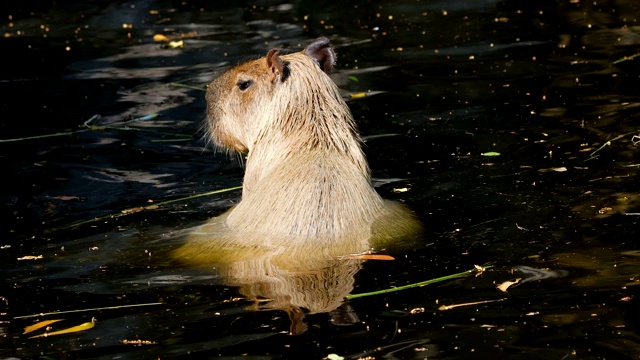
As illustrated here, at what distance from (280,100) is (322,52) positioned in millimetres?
396

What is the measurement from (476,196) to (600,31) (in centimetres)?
432

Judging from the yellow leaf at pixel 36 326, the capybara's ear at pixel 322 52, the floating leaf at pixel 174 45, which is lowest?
the yellow leaf at pixel 36 326

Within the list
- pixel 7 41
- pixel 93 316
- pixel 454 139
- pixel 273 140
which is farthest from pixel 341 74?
pixel 93 316

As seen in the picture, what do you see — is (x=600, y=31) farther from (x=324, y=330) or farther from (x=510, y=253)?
(x=324, y=330)

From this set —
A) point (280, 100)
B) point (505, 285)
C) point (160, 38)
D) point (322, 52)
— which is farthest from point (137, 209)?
point (160, 38)

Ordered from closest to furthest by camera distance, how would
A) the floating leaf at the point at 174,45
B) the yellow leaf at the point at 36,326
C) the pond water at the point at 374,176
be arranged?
the pond water at the point at 374,176 < the yellow leaf at the point at 36,326 < the floating leaf at the point at 174,45

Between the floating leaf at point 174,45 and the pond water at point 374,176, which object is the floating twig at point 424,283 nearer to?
the pond water at point 374,176

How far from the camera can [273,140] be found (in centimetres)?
614

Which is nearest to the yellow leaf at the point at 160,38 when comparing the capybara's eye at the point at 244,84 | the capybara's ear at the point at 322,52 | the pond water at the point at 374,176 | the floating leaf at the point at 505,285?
the pond water at the point at 374,176

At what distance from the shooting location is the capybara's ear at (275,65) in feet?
19.7

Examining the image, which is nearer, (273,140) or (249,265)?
(249,265)

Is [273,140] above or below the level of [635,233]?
above

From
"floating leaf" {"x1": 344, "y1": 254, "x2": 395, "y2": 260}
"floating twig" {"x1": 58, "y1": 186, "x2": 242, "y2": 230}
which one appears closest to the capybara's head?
"floating twig" {"x1": 58, "y1": 186, "x2": 242, "y2": 230}

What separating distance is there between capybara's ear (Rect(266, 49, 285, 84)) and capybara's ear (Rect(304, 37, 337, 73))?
0.25 metres
